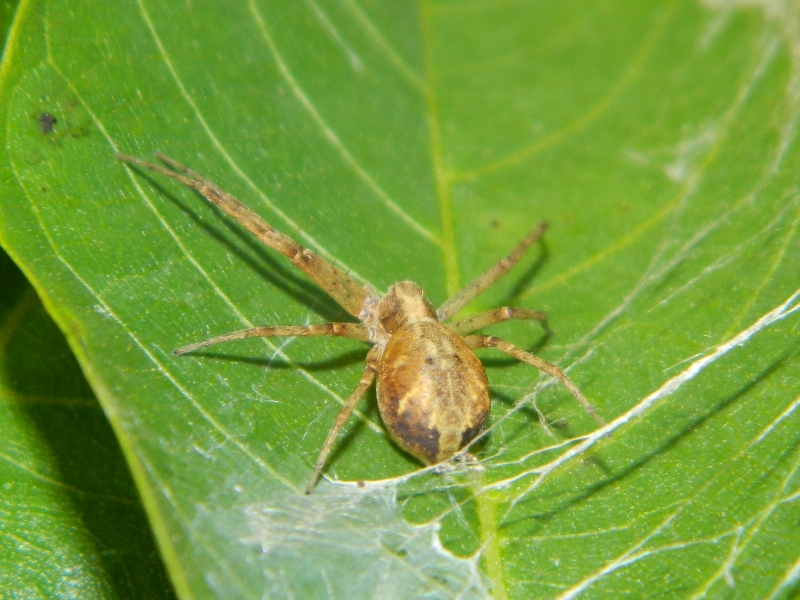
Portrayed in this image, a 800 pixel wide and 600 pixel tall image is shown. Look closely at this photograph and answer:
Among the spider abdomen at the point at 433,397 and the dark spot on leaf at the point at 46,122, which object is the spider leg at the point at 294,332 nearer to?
the spider abdomen at the point at 433,397

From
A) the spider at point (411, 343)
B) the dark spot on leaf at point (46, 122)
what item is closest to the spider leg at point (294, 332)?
the spider at point (411, 343)

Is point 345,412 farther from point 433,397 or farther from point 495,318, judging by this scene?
point 495,318

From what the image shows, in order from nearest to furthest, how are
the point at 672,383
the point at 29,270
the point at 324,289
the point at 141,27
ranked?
the point at 29,270 < the point at 672,383 < the point at 141,27 < the point at 324,289

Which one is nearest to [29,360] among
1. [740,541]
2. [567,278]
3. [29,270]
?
[29,270]

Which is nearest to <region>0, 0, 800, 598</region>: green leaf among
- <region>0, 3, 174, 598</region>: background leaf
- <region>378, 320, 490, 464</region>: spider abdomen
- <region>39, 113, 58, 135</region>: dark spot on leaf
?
<region>39, 113, 58, 135</region>: dark spot on leaf

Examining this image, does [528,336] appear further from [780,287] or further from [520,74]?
[520,74]
